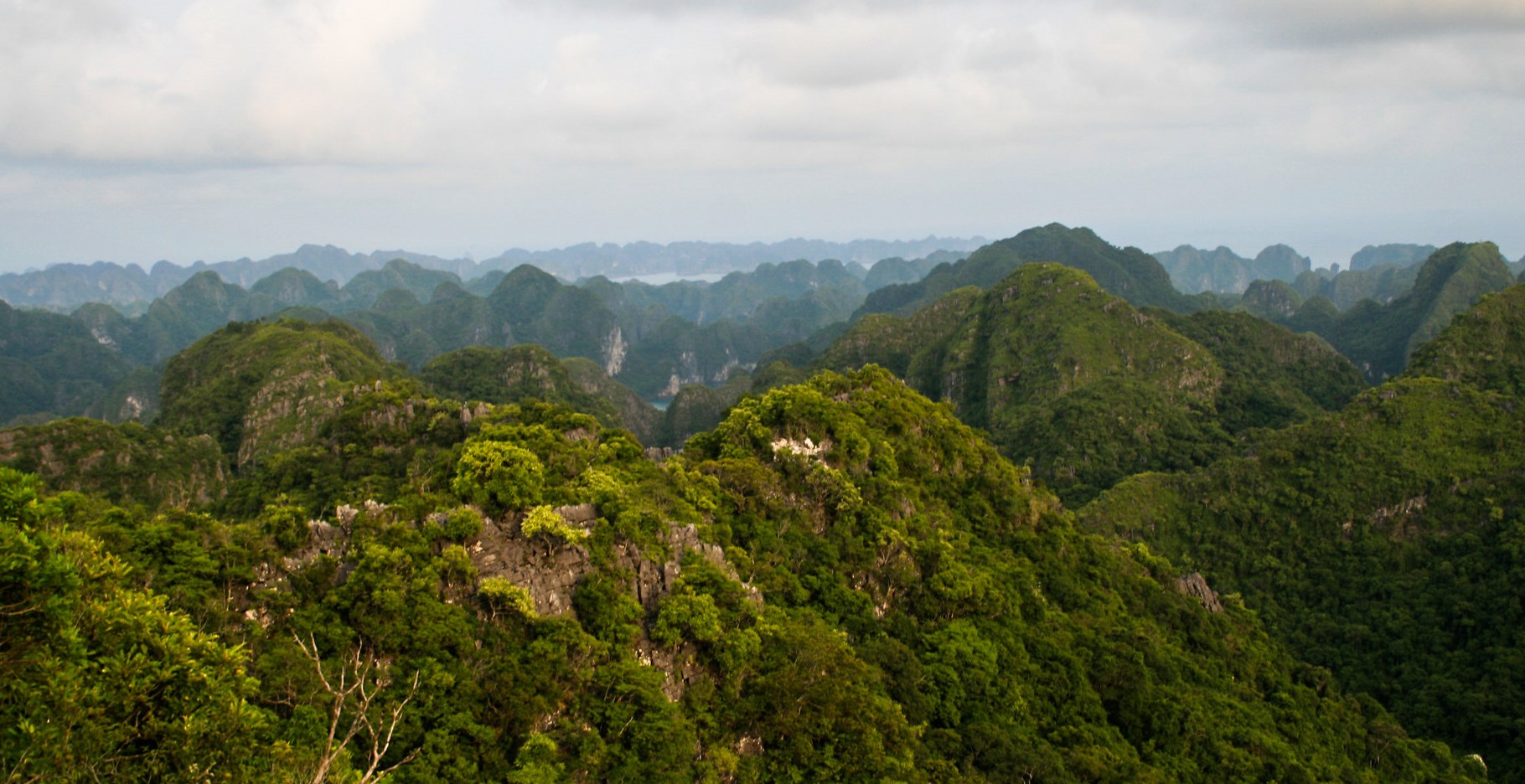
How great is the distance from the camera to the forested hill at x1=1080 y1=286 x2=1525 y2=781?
4175 cm

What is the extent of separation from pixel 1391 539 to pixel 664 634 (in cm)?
5160

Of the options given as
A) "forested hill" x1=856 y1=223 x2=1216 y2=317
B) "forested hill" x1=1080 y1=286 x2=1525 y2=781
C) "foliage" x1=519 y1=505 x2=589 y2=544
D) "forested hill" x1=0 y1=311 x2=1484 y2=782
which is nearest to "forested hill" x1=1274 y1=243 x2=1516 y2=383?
"forested hill" x1=856 y1=223 x2=1216 y2=317

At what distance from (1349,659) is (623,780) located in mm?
43668

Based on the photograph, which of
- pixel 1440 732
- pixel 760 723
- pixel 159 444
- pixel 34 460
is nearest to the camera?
pixel 760 723

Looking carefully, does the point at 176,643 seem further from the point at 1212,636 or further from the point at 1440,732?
the point at 1440,732

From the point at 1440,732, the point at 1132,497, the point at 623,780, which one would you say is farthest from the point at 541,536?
the point at 1132,497

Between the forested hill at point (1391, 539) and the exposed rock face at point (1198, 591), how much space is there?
30.3 ft

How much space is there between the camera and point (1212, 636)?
122 feet

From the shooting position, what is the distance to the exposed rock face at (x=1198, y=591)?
1597 inches

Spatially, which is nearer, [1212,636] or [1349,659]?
[1212,636]

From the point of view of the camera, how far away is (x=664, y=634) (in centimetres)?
2008

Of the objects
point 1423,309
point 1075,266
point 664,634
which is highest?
point 1075,266

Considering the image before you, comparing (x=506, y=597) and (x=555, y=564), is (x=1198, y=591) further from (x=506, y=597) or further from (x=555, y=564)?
(x=506, y=597)

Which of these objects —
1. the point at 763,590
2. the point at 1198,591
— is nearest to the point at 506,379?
the point at 1198,591
